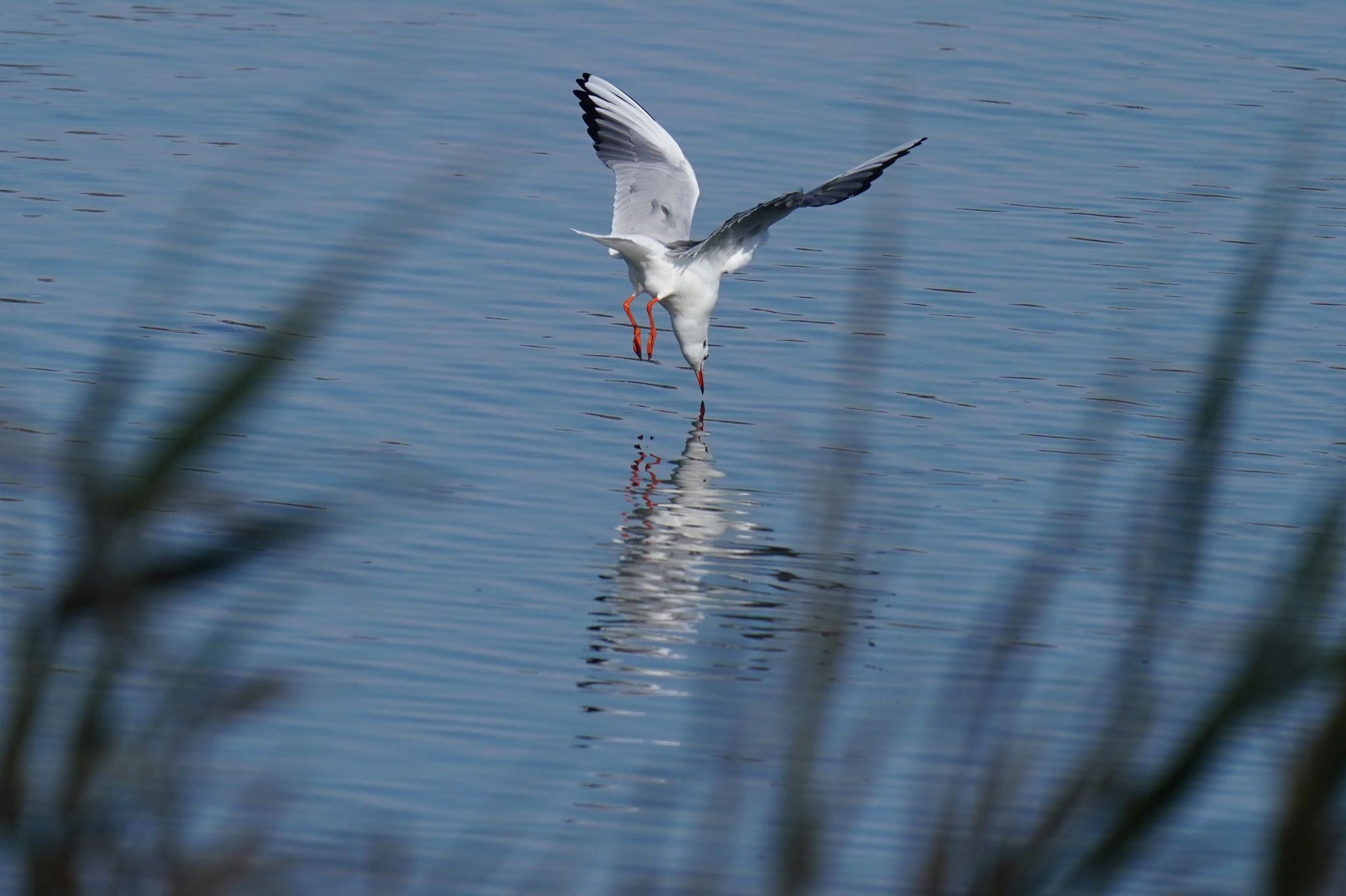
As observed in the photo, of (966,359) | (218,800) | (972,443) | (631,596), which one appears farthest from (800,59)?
(218,800)

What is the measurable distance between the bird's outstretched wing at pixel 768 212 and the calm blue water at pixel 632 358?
0.31m

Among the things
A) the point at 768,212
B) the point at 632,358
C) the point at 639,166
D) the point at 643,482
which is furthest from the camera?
the point at 632,358

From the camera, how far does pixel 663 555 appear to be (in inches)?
327

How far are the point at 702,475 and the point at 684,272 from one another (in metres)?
1.55

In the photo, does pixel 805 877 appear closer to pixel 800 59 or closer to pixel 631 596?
pixel 631 596

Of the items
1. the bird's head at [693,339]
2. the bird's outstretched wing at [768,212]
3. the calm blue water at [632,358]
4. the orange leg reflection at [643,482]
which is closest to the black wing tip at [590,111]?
the calm blue water at [632,358]

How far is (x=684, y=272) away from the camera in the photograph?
10789 millimetres

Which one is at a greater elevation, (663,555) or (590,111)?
(590,111)

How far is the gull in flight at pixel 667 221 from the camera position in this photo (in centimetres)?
1023

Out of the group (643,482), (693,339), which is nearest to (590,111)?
(693,339)

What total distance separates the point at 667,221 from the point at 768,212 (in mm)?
1277

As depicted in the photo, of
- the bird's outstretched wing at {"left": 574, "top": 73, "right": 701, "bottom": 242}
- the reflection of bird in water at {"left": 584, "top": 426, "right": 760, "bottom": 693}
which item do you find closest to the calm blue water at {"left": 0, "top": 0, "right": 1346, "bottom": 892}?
the reflection of bird in water at {"left": 584, "top": 426, "right": 760, "bottom": 693}

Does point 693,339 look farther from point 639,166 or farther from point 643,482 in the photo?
point 643,482

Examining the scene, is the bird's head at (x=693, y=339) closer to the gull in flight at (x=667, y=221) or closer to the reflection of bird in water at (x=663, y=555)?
the gull in flight at (x=667, y=221)
